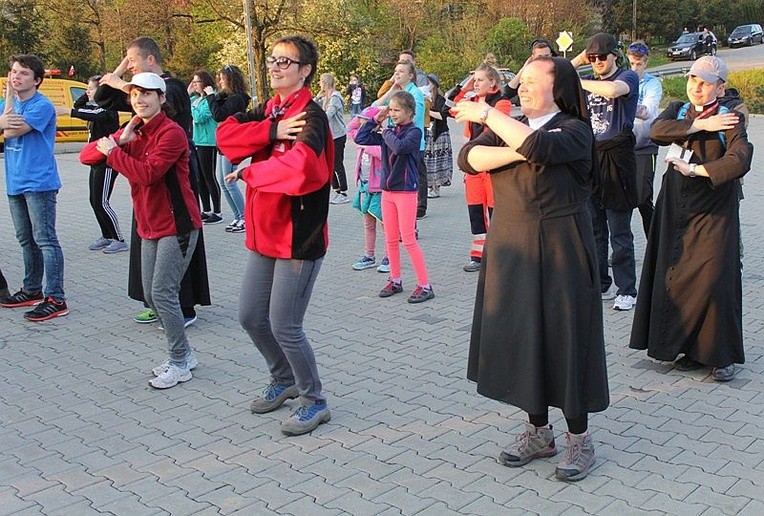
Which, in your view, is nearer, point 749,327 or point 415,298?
point 749,327

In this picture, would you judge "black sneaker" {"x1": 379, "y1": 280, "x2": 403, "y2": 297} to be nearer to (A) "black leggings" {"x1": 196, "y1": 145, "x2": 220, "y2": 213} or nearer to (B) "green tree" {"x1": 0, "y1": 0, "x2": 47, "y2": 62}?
(A) "black leggings" {"x1": 196, "y1": 145, "x2": 220, "y2": 213}

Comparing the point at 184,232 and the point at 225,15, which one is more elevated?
the point at 225,15

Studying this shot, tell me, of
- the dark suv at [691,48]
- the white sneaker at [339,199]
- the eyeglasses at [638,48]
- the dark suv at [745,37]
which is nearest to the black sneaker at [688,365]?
the eyeglasses at [638,48]

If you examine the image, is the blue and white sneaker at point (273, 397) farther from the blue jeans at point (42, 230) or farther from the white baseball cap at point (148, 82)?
the blue jeans at point (42, 230)

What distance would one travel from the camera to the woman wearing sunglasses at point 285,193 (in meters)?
4.23

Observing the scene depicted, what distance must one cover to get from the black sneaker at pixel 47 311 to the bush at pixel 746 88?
2140cm

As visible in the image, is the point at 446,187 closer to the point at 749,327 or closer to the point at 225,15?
the point at 749,327

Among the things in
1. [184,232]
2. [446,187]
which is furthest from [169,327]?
[446,187]

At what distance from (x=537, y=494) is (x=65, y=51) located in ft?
118

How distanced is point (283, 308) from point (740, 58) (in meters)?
47.4

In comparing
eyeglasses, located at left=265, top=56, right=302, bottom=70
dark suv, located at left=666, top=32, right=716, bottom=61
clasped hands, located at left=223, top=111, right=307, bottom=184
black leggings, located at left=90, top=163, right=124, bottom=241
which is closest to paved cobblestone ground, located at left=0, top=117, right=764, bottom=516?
clasped hands, located at left=223, top=111, right=307, bottom=184

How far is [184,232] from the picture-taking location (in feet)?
17.8

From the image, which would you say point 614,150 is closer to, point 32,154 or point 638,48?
point 638,48

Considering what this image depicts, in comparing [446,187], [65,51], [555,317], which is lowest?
[446,187]
